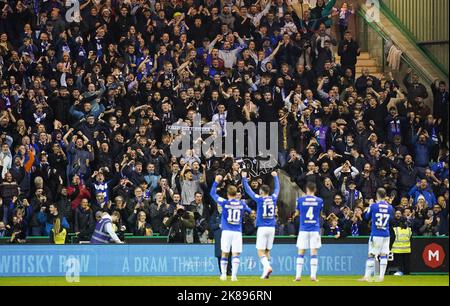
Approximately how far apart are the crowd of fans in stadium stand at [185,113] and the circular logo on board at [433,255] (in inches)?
28.3

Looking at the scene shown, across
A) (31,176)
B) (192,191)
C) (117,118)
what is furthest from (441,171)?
(31,176)

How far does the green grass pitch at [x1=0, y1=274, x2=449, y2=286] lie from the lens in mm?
24125

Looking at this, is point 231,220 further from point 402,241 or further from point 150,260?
point 402,241

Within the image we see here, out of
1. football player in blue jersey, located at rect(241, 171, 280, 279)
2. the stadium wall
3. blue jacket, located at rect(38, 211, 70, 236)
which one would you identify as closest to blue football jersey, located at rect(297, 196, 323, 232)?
football player in blue jersey, located at rect(241, 171, 280, 279)

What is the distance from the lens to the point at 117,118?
28953 millimetres

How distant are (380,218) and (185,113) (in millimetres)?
6728

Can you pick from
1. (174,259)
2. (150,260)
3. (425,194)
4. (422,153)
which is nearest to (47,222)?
(150,260)

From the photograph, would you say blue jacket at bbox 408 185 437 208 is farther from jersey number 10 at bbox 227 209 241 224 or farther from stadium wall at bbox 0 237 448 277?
jersey number 10 at bbox 227 209 241 224

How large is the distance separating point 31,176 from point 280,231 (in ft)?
19.5

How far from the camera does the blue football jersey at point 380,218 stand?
79.6ft

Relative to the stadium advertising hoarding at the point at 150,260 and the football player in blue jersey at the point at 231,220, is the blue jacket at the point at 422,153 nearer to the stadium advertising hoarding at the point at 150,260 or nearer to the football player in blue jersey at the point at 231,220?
the stadium advertising hoarding at the point at 150,260

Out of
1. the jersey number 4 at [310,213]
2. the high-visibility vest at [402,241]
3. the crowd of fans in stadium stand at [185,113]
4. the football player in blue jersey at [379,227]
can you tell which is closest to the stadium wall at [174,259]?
the high-visibility vest at [402,241]

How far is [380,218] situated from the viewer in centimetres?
2425
